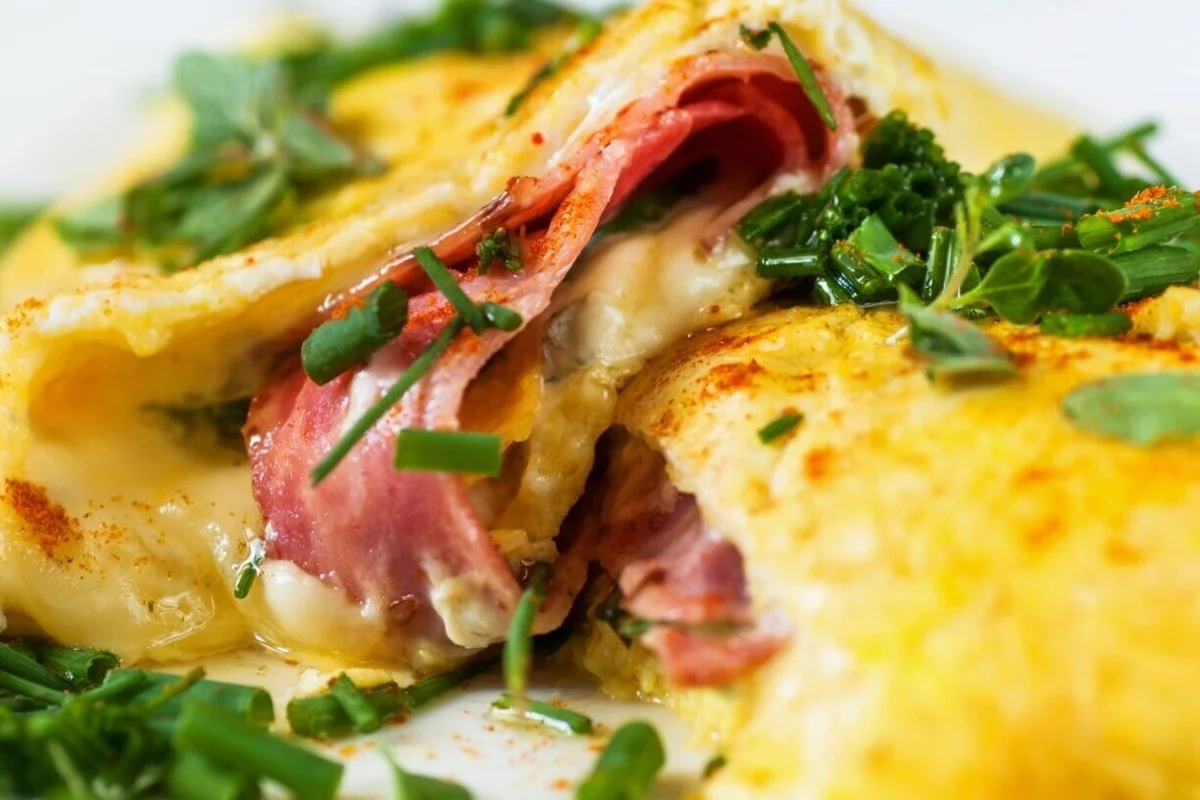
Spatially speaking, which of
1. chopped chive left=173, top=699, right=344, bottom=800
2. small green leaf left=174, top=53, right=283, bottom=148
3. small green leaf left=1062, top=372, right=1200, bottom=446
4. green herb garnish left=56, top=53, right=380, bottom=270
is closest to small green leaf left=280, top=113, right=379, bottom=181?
green herb garnish left=56, top=53, right=380, bottom=270

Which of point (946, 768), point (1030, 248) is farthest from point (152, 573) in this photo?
point (1030, 248)

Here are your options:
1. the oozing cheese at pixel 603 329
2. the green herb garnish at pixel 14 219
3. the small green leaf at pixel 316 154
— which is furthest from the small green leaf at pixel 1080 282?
the green herb garnish at pixel 14 219

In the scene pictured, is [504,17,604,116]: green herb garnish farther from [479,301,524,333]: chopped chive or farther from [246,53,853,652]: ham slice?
[479,301,524,333]: chopped chive

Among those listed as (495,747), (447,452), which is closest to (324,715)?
(495,747)

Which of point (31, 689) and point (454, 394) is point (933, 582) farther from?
point (31, 689)

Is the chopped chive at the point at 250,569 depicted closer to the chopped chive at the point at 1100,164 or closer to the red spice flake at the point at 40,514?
the red spice flake at the point at 40,514

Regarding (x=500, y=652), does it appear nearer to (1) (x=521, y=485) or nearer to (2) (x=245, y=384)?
(1) (x=521, y=485)
